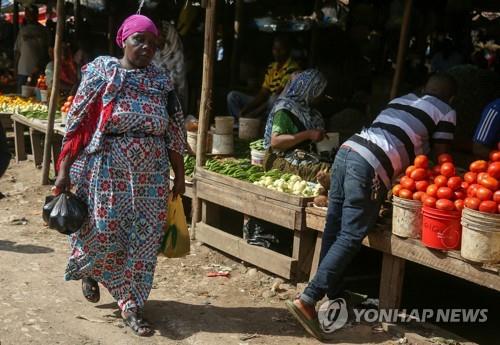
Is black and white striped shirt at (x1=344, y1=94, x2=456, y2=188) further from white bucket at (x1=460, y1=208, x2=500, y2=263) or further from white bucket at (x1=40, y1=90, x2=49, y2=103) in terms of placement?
white bucket at (x1=40, y1=90, x2=49, y2=103)

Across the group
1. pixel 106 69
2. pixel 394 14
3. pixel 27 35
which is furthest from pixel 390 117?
pixel 27 35

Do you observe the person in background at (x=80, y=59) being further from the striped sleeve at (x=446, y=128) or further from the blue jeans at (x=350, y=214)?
the striped sleeve at (x=446, y=128)

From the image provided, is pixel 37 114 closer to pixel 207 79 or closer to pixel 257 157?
pixel 207 79

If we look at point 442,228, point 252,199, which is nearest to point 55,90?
point 252,199

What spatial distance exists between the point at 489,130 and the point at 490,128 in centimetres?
1

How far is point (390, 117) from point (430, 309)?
167cm

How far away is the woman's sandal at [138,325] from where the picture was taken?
4.57m

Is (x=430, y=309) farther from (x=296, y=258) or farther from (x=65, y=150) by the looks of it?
(x=65, y=150)

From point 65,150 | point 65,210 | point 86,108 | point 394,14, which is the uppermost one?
point 394,14

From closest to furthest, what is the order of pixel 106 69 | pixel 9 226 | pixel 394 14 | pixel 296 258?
1. pixel 106 69
2. pixel 296 258
3. pixel 9 226
4. pixel 394 14

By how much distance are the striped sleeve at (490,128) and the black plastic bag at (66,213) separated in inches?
106

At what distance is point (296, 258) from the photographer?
5.51 meters

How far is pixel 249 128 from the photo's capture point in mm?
7656

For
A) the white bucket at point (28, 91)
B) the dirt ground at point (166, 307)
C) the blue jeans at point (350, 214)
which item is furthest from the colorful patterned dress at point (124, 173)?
the white bucket at point (28, 91)
